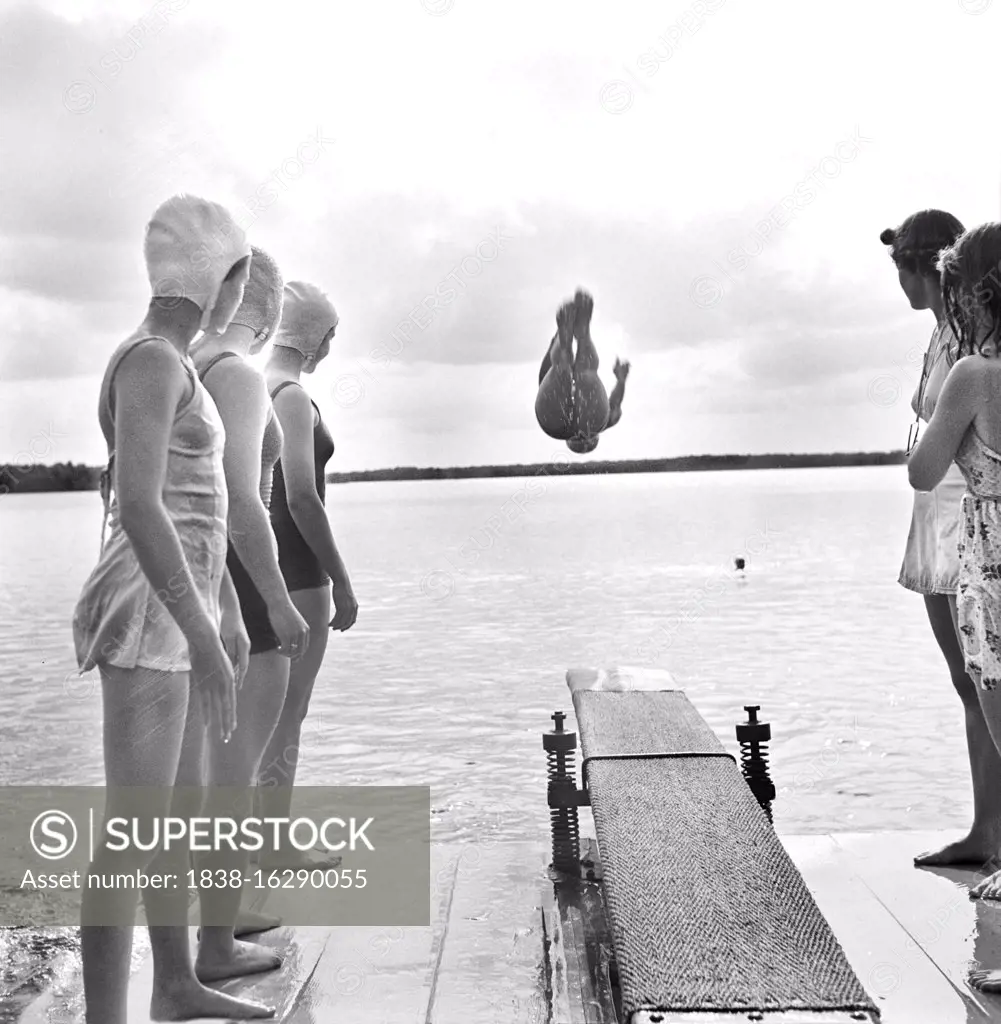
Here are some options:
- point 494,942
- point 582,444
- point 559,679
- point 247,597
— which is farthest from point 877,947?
point 559,679

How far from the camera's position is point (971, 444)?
3.53 metres

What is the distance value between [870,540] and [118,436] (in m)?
44.6

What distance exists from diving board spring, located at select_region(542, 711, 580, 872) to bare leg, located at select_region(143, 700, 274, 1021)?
4.76 feet

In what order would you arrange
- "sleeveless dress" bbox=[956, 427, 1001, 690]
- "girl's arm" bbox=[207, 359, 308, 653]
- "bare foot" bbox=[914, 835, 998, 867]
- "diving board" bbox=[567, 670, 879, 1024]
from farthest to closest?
"bare foot" bbox=[914, 835, 998, 867] < "sleeveless dress" bbox=[956, 427, 1001, 690] < "girl's arm" bbox=[207, 359, 308, 653] < "diving board" bbox=[567, 670, 879, 1024]

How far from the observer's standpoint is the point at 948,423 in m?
3.46

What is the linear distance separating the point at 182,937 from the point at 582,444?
1.57 meters

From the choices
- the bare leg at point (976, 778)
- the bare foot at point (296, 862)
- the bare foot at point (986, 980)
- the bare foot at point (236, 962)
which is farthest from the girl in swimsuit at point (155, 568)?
the bare leg at point (976, 778)

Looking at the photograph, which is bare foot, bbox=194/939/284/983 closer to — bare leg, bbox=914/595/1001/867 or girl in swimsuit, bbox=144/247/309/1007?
girl in swimsuit, bbox=144/247/309/1007

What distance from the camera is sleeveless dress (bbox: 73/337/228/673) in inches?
104

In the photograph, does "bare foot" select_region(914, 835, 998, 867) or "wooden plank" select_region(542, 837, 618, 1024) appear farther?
"bare foot" select_region(914, 835, 998, 867)

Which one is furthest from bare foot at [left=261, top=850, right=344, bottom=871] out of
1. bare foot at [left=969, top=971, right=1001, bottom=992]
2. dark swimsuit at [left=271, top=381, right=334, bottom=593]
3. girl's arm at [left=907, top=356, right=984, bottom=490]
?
girl's arm at [left=907, top=356, right=984, bottom=490]

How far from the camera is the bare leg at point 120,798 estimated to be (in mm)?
2590

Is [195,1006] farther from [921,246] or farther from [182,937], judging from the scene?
[921,246]

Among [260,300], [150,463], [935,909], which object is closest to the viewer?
[150,463]
